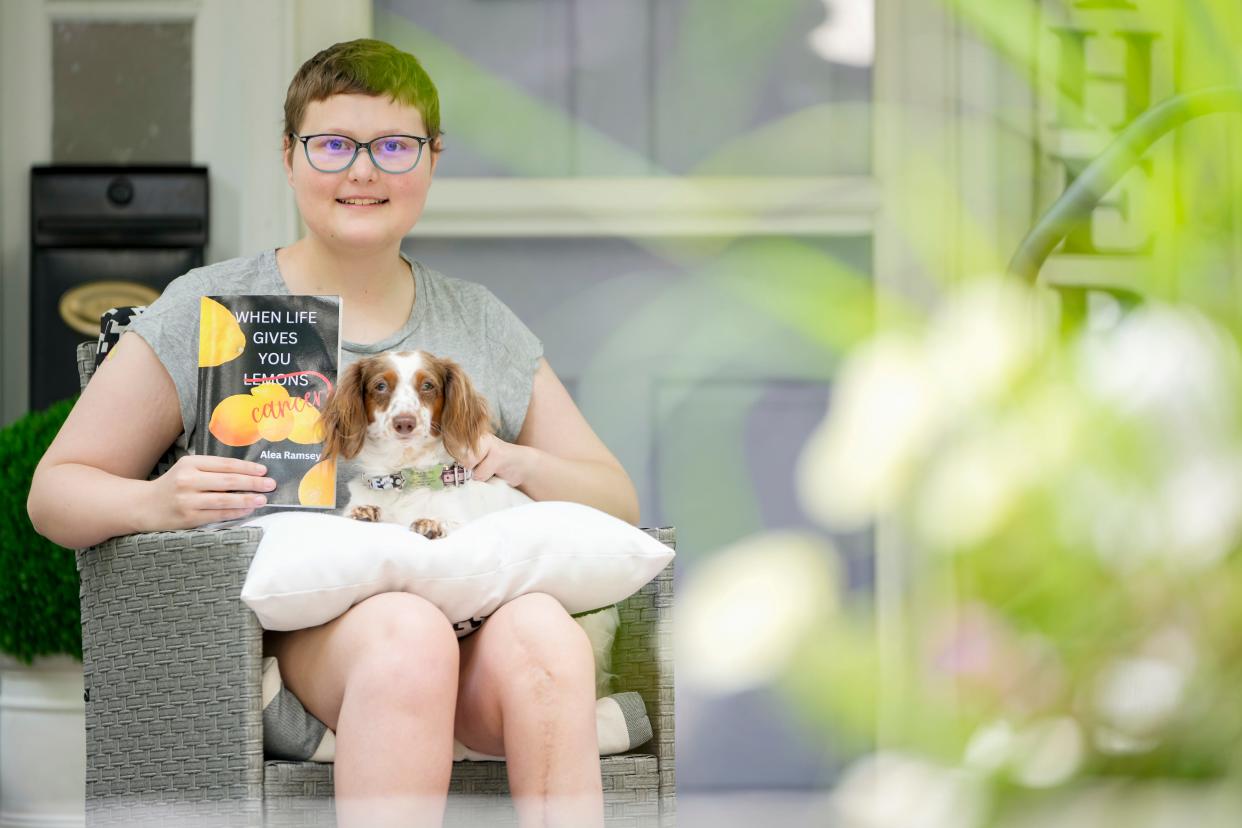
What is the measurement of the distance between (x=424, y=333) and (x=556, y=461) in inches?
8.0

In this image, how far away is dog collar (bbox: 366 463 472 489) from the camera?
1.30 metres

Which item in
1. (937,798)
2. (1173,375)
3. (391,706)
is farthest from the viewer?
(391,706)

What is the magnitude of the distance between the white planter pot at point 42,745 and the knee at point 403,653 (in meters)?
1.02

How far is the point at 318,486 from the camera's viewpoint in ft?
4.19

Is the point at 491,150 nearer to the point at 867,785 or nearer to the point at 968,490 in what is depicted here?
the point at 968,490

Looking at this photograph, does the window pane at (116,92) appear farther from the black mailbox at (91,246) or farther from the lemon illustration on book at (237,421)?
the lemon illustration on book at (237,421)

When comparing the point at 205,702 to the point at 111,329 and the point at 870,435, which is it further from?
the point at 870,435

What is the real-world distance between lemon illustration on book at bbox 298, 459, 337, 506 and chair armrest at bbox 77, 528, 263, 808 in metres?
0.09

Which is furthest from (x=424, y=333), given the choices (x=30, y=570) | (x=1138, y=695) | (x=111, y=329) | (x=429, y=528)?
(x=1138, y=695)

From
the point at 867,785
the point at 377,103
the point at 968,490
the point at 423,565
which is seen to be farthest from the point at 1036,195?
the point at 423,565

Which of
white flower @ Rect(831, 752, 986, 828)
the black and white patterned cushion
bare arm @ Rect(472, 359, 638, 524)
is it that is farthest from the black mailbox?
white flower @ Rect(831, 752, 986, 828)

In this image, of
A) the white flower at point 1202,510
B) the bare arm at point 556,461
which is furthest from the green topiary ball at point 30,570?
the white flower at point 1202,510

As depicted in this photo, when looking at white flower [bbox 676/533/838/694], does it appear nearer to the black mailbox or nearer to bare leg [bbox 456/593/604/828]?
the black mailbox

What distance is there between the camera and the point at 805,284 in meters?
2.47
